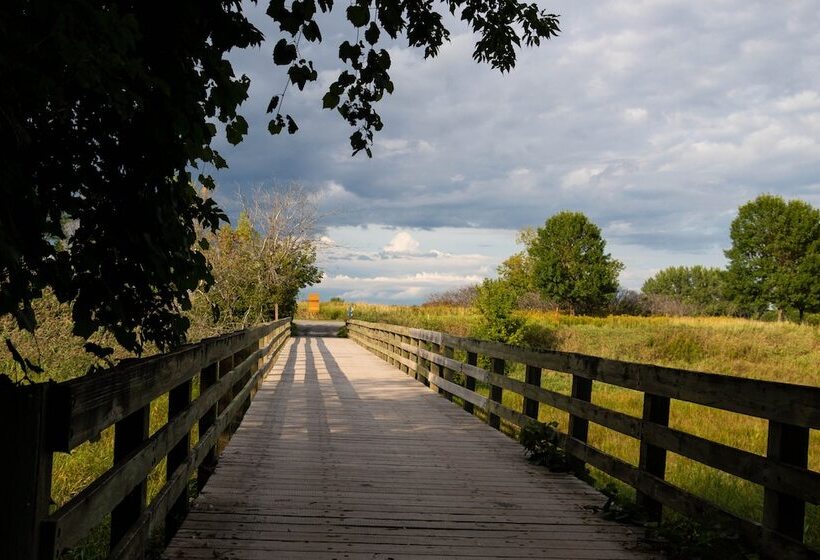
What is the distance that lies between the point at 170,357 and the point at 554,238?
73.5 m

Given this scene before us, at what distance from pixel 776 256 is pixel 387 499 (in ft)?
243

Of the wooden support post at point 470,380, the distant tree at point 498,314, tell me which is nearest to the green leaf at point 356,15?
the wooden support post at point 470,380

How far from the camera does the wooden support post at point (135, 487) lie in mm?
3375

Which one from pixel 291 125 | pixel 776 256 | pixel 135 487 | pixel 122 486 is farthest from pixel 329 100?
pixel 776 256

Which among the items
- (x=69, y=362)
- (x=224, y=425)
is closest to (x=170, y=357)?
(x=224, y=425)

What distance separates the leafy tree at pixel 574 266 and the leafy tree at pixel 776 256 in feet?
39.5

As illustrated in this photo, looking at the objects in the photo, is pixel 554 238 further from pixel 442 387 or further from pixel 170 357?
pixel 170 357

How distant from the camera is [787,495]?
11.9ft

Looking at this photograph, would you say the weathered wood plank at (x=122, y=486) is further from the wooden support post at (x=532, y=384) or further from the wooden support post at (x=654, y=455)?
the wooden support post at (x=532, y=384)

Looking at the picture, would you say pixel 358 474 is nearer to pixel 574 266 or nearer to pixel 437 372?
pixel 437 372

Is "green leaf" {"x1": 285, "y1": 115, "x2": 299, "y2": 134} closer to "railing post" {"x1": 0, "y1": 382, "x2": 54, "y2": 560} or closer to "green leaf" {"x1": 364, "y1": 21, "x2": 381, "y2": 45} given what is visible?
"green leaf" {"x1": 364, "y1": 21, "x2": 381, "y2": 45}

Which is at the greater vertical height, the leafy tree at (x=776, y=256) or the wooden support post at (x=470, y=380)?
the leafy tree at (x=776, y=256)

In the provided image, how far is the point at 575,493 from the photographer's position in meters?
5.68

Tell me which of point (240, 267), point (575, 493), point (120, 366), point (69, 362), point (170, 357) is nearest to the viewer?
point (120, 366)
